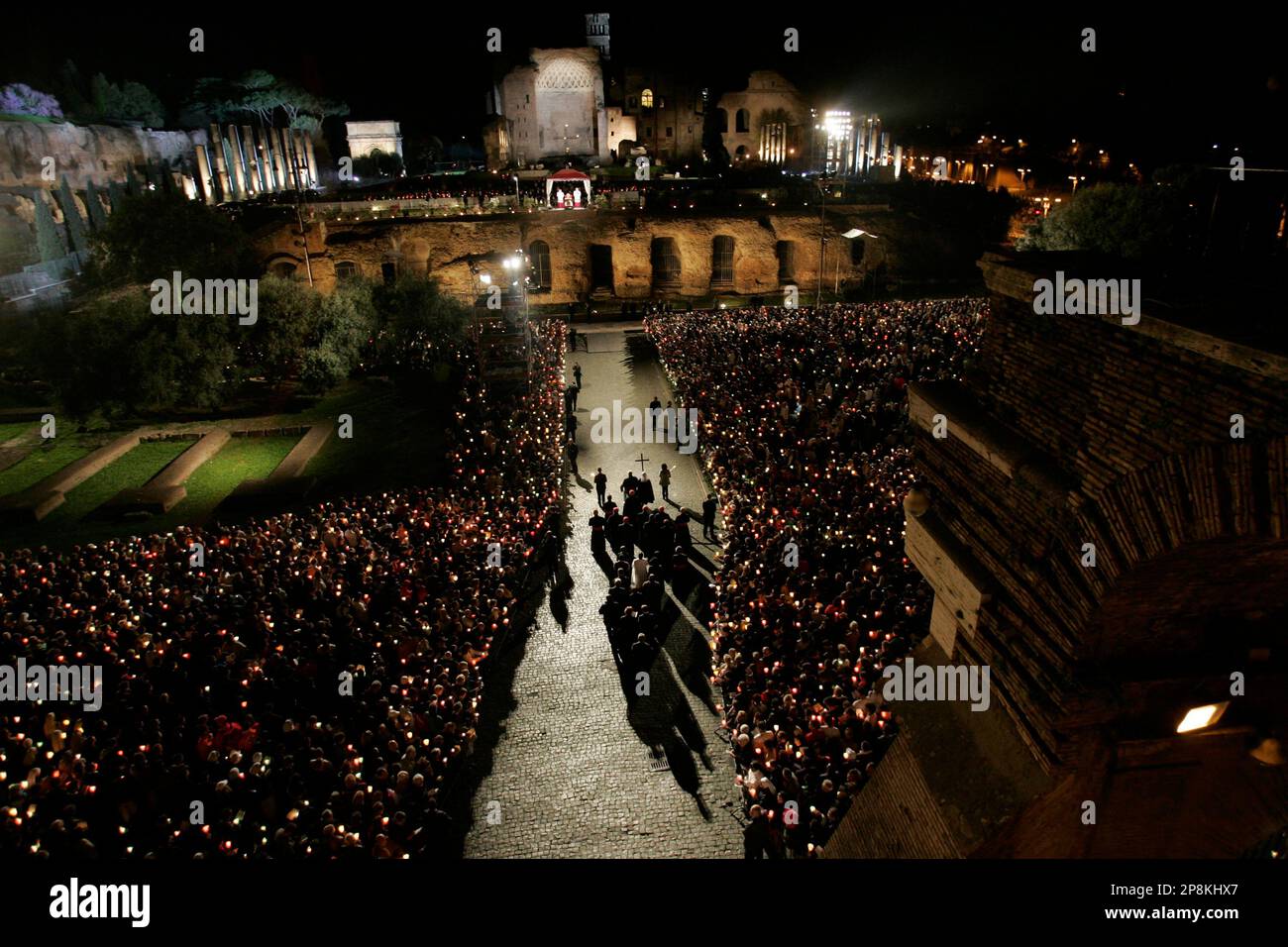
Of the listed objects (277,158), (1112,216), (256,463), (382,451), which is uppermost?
(277,158)

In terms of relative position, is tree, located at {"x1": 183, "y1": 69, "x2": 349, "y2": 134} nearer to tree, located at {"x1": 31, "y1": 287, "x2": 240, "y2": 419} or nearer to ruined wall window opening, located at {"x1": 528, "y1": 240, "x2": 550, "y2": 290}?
ruined wall window opening, located at {"x1": 528, "y1": 240, "x2": 550, "y2": 290}

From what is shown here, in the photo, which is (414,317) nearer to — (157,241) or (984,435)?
(157,241)

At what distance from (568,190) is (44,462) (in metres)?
30.2

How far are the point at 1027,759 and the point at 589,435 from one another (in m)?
18.7

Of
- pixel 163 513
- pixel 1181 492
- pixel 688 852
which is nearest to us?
pixel 1181 492

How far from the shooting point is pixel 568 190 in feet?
146

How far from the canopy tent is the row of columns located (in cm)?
2163

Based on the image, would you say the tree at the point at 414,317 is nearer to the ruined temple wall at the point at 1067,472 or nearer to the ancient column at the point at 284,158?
the ruined temple wall at the point at 1067,472

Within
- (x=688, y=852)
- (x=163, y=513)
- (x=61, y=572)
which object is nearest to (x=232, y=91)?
(x=163, y=513)

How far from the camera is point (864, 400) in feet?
64.5

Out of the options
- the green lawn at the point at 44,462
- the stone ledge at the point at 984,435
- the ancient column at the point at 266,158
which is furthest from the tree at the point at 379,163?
the stone ledge at the point at 984,435

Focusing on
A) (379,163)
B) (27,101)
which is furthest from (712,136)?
(27,101)

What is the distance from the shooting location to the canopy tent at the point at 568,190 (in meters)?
42.0
